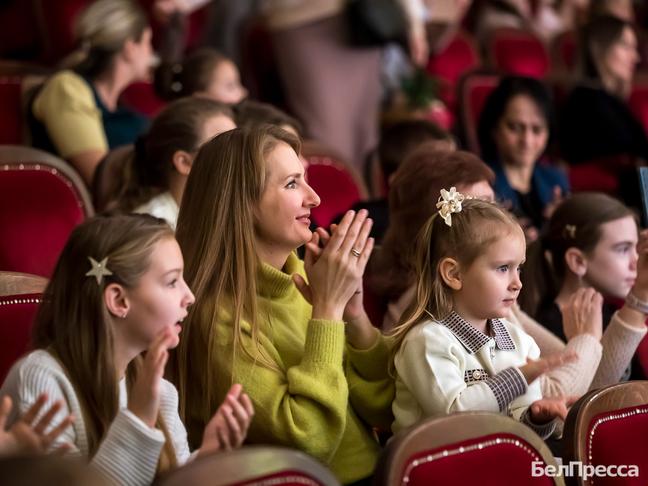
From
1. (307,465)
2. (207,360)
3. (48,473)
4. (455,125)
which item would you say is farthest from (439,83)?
(48,473)

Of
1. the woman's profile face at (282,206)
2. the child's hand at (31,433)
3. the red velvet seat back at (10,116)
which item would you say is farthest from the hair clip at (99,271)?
the red velvet seat back at (10,116)

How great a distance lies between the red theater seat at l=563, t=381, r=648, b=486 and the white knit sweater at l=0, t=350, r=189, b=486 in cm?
64

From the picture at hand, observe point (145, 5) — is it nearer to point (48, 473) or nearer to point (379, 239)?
point (379, 239)

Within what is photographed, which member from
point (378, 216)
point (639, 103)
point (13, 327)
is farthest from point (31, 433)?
point (639, 103)

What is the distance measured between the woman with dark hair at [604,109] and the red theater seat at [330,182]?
59.9 inches

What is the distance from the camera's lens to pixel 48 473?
45.5 inches

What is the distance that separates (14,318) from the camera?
2113 millimetres

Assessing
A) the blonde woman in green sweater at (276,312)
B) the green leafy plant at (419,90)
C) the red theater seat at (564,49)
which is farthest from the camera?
the red theater seat at (564,49)

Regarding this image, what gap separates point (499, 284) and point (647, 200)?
46 centimetres

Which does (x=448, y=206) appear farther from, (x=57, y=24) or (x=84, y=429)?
(x=57, y=24)

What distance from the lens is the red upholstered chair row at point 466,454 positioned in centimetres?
168

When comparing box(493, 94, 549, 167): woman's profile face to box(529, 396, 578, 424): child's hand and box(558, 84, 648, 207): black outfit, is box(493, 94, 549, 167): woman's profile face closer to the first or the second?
box(558, 84, 648, 207): black outfit

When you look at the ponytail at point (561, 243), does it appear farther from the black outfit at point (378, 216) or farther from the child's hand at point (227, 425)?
the child's hand at point (227, 425)

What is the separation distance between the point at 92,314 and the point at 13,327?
1.14ft
